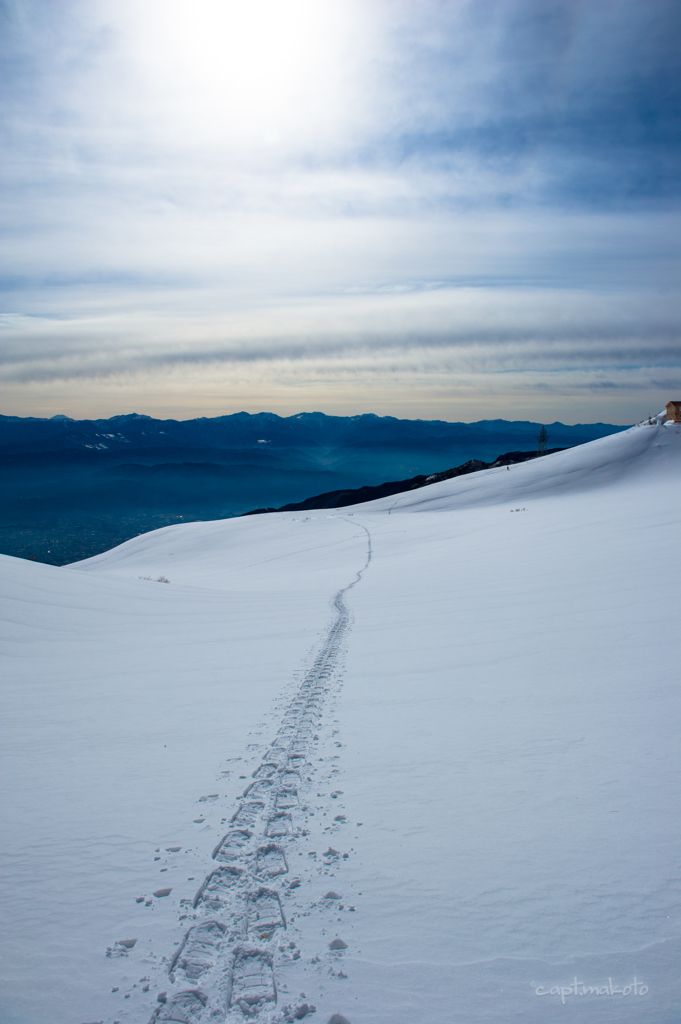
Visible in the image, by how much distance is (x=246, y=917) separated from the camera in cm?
226

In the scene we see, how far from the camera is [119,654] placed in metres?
6.29

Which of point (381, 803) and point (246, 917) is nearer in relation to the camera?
point (246, 917)

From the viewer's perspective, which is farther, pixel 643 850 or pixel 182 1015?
pixel 643 850

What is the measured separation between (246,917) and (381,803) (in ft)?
3.23

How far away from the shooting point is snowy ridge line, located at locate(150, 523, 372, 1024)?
1895mm

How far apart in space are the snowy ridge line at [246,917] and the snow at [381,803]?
2 cm

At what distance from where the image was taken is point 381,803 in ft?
9.87

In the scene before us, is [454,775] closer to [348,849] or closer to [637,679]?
[348,849]

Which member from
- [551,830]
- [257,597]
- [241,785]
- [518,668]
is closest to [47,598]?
[257,597]

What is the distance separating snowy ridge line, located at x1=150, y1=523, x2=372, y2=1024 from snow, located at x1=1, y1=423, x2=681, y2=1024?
0.07 ft

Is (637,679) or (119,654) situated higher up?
(637,679)

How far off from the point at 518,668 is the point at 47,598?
6.87 metres

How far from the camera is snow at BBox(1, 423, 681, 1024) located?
1972mm

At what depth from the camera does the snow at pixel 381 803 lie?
1972 mm
